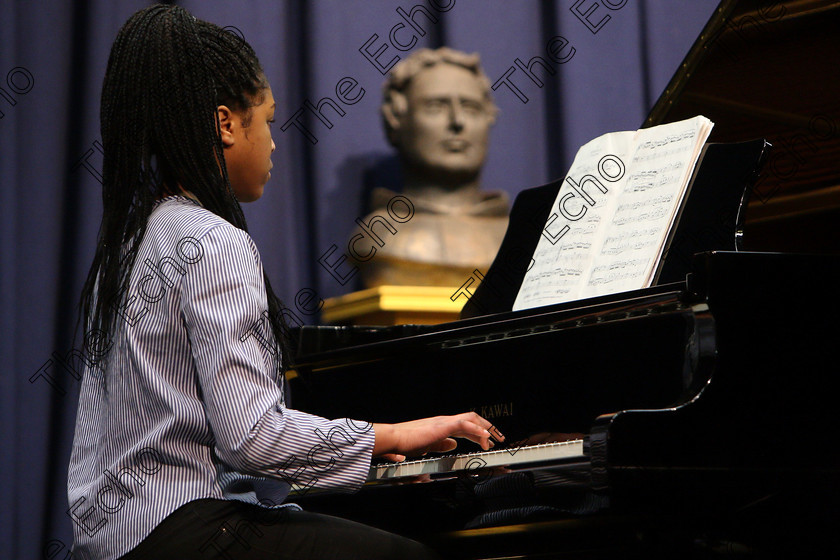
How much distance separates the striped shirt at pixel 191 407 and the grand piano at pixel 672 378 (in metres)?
0.40

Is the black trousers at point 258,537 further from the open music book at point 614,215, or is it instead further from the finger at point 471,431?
the open music book at point 614,215

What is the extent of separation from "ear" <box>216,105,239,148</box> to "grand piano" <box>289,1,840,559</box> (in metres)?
0.56

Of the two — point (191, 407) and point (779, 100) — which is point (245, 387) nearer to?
point (191, 407)

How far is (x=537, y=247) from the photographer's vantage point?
2.00m

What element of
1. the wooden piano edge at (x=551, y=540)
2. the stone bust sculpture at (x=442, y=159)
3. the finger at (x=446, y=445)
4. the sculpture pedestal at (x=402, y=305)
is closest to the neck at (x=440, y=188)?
the stone bust sculpture at (x=442, y=159)

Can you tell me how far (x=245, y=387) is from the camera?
1.11 metres

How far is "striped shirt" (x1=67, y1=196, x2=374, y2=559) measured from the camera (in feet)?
3.67

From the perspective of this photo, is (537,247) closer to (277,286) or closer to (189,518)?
(189,518)

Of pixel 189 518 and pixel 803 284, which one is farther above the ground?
pixel 803 284

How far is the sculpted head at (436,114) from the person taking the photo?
10.8 feet

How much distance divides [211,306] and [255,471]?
0.20 metres

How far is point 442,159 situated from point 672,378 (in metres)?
1.93

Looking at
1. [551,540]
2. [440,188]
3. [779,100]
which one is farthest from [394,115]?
[551,540]

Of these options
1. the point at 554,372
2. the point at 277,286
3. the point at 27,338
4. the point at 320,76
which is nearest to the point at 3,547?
the point at 27,338
